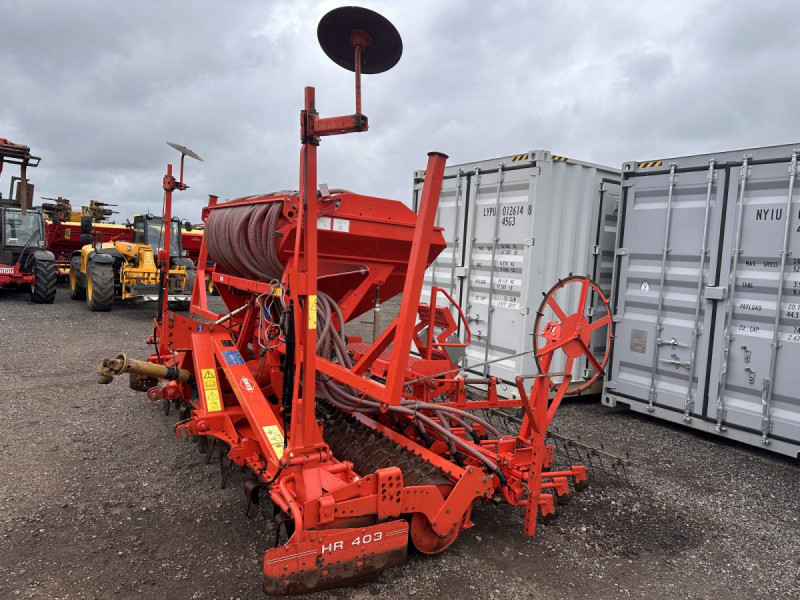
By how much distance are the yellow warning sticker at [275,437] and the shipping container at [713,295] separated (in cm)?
405

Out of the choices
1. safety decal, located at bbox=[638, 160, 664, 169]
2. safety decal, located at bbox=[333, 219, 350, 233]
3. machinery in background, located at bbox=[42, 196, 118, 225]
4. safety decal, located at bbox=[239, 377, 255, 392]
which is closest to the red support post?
safety decal, located at bbox=[333, 219, 350, 233]

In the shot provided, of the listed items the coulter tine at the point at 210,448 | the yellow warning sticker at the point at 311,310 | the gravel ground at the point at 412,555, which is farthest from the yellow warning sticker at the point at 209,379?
the yellow warning sticker at the point at 311,310

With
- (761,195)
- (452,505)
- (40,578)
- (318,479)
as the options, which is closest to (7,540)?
(40,578)

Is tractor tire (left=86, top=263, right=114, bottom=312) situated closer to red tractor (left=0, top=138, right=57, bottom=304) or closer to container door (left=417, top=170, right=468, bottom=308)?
red tractor (left=0, top=138, right=57, bottom=304)

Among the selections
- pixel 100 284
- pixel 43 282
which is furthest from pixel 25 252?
pixel 100 284

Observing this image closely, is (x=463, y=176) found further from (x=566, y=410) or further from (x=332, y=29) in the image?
(x=332, y=29)

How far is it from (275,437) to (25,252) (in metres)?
12.4

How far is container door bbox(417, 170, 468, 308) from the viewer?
22.3ft

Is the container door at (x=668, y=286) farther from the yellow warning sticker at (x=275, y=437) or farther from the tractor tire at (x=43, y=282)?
the tractor tire at (x=43, y=282)

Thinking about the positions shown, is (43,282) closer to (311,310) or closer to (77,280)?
(77,280)

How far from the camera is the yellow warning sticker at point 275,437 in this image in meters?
3.10

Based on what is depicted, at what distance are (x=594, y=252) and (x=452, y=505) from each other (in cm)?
410

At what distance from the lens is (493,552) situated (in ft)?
10.5

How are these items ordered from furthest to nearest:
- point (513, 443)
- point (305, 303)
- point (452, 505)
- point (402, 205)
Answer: point (402, 205) → point (513, 443) → point (452, 505) → point (305, 303)
